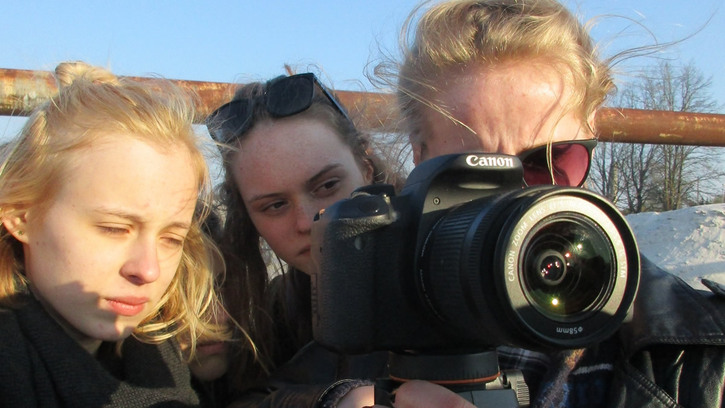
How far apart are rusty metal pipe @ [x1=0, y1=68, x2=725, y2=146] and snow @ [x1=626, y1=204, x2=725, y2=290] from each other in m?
0.49

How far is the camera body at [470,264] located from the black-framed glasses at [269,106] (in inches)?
31.7

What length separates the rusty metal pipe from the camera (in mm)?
1879

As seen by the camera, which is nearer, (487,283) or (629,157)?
(487,283)

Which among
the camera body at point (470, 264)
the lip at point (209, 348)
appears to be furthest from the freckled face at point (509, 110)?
the lip at point (209, 348)

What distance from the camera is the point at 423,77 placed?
1.62m

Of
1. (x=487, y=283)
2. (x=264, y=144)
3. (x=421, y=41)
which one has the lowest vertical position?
(x=487, y=283)

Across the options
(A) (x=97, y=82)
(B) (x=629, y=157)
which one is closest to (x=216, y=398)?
(A) (x=97, y=82)

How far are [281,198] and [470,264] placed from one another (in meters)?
0.97

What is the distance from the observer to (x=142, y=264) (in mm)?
1514

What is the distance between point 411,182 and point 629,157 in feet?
12.0

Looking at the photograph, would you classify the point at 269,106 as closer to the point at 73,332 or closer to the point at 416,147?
the point at 416,147

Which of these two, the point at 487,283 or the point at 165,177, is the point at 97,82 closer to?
the point at 165,177

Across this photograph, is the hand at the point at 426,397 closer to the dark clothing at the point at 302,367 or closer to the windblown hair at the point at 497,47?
the dark clothing at the point at 302,367

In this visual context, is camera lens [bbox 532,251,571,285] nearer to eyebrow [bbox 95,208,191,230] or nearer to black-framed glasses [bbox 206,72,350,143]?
eyebrow [bbox 95,208,191,230]
